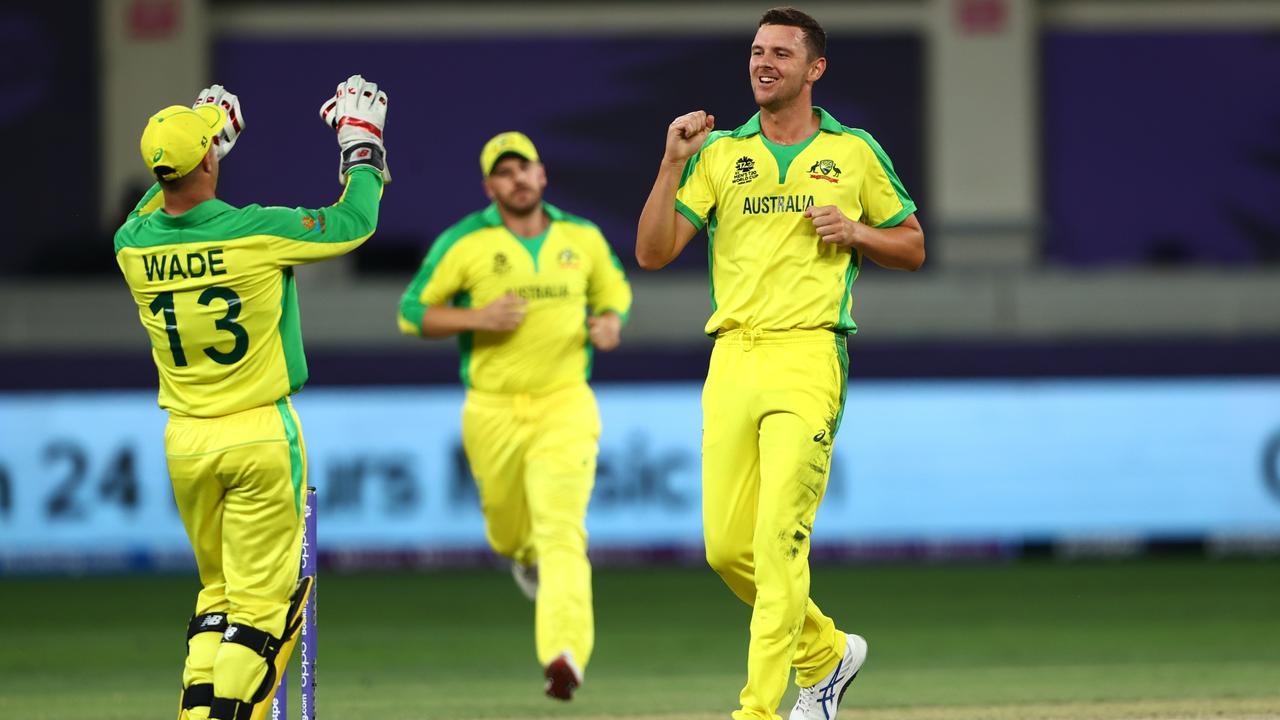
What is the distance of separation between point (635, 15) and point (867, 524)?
30.2 ft

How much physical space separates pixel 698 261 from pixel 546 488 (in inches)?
516

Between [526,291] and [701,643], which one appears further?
[701,643]

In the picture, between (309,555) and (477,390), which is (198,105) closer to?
(309,555)

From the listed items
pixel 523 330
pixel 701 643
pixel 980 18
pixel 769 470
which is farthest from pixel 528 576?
pixel 980 18

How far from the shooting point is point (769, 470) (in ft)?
20.5

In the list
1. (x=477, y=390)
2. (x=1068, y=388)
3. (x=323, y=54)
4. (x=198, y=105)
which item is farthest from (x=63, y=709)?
(x=323, y=54)

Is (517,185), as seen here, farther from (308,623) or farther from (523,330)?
(308,623)

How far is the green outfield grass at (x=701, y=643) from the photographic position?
8219mm

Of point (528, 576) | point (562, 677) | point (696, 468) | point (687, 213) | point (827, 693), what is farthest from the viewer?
point (696, 468)

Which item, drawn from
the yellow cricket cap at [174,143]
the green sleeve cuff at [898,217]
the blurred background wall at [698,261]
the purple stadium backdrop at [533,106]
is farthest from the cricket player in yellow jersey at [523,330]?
the purple stadium backdrop at [533,106]

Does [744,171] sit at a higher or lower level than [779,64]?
lower

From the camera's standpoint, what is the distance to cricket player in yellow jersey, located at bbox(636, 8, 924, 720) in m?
6.21

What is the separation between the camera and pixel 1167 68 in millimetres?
21172

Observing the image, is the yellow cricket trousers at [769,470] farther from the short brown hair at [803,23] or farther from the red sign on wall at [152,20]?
the red sign on wall at [152,20]
